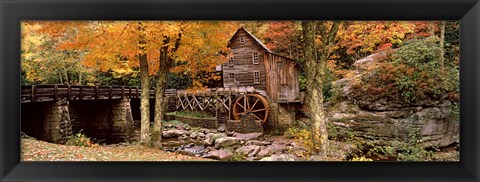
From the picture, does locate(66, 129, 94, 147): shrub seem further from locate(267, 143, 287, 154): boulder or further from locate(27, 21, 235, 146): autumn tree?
locate(267, 143, 287, 154): boulder

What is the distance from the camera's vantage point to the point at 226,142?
3328mm

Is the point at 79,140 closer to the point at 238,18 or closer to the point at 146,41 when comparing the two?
the point at 146,41

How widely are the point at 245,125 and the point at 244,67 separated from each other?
25.9 inches

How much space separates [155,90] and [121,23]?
2.50 feet

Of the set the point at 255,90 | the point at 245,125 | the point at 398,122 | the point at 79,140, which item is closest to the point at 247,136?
the point at 245,125

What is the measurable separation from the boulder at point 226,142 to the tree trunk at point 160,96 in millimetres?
586

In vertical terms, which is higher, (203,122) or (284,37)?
(284,37)

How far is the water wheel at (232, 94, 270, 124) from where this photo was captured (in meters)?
3.43

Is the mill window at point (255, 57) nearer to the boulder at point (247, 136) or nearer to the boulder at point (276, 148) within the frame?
the boulder at point (247, 136)

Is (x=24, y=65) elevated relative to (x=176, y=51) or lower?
lower

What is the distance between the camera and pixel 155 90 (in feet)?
10.9
